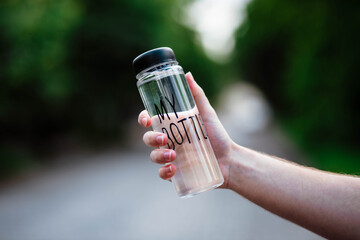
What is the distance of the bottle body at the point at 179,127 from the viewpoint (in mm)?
1719

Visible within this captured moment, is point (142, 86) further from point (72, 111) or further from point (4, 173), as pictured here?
point (72, 111)

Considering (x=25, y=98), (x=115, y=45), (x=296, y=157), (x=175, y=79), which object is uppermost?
(x=115, y=45)

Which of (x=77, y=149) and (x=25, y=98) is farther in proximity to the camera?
(x=77, y=149)

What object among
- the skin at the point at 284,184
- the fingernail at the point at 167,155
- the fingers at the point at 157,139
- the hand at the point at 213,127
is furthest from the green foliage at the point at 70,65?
the fingernail at the point at 167,155

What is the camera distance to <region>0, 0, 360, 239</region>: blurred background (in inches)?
203

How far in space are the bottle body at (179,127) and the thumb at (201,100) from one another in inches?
11.8

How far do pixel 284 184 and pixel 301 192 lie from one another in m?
0.11

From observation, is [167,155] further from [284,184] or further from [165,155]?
[284,184]

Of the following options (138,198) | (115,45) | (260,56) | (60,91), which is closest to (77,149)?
(60,91)

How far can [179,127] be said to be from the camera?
5.64ft

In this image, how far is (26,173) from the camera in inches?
332

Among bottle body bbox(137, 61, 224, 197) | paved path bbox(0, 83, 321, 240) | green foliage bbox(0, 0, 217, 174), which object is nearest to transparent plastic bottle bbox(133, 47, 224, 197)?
bottle body bbox(137, 61, 224, 197)

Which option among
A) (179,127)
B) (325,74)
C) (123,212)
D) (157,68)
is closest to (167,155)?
(179,127)

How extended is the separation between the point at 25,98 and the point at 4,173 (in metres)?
2.31
